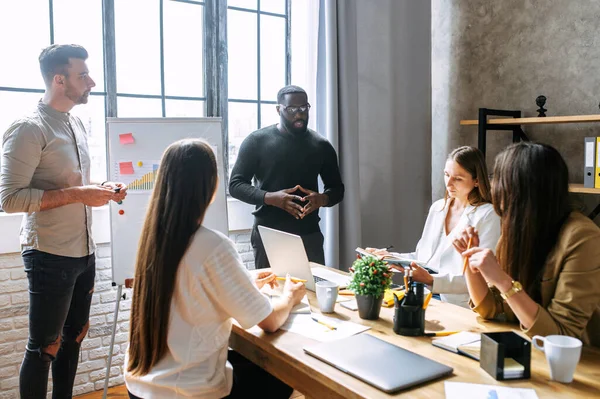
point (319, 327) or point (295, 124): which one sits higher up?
point (295, 124)

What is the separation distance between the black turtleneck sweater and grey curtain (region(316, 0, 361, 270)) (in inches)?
17.9

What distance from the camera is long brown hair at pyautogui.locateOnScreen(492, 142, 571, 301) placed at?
5.07 feet

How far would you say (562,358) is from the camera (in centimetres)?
123

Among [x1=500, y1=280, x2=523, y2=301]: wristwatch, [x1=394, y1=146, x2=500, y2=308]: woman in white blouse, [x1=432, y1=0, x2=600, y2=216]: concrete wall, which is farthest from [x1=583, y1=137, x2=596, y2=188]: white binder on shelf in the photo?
[x1=500, y1=280, x2=523, y2=301]: wristwatch

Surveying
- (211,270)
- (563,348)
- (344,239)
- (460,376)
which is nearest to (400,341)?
(460,376)

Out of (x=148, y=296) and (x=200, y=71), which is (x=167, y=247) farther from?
(x=200, y=71)

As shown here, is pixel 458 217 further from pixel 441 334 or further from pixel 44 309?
pixel 44 309

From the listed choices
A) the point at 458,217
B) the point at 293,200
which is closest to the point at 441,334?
the point at 458,217

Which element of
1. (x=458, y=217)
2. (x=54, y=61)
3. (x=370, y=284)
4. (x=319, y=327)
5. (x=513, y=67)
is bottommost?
(x=319, y=327)

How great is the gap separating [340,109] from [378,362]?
239 centimetres

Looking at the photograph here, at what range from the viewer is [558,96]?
327 centimetres

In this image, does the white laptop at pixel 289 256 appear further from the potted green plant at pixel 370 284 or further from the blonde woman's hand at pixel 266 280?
the potted green plant at pixel 370 284

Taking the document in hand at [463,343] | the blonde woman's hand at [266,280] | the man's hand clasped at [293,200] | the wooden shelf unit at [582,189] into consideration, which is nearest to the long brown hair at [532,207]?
the document in hand at [463,343]

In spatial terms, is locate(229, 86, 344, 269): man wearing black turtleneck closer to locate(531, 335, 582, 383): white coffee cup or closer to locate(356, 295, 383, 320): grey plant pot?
locate(356, 295, 383, 320): grey plant pot
